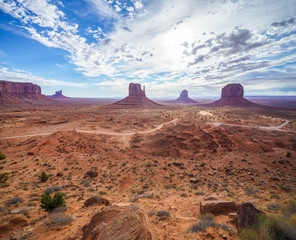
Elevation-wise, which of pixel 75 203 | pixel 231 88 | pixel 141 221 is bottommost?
pixel 75 203

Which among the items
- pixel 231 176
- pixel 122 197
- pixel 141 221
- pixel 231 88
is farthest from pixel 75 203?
pixel 231 88

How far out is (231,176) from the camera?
13.2 metres

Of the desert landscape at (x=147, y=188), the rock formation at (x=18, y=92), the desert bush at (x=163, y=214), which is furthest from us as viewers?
the rock formation at (x=18, y=92)

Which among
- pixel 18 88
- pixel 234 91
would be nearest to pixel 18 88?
pixel 18 88

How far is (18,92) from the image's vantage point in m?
128

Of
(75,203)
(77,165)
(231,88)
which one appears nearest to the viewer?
(75,203)

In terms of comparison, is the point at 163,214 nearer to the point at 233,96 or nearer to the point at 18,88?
the point at 233,96

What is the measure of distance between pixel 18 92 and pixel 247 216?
6905 inches

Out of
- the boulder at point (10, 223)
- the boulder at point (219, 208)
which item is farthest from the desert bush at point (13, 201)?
the boulder at point (219, 208)

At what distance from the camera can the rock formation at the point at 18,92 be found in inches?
4349

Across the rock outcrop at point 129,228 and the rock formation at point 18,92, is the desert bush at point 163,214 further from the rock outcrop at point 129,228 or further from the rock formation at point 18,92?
the rock formation at point 18,92

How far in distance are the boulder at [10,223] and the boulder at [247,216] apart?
27.4ft

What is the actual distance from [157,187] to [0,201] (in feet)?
33.2

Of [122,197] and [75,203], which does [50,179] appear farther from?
[122,197]
